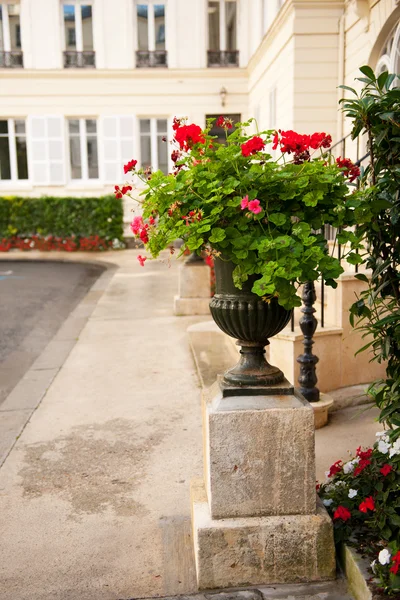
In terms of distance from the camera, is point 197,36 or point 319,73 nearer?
point 319,73

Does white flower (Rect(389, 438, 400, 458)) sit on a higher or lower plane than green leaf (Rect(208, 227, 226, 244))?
lower

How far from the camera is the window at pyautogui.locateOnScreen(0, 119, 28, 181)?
1958 centimetres

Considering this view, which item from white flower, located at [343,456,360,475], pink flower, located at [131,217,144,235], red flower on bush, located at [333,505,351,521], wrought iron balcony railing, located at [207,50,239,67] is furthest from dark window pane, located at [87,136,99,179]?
red flower on bush, located at [333,505,351,521]

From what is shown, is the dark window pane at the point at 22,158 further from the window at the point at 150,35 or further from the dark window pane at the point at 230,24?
the dark window pane at the point at 230,24

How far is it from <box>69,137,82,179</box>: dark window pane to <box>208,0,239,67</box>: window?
4669 millimetres

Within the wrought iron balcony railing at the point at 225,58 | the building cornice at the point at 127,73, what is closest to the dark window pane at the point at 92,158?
the building cornice at the point at 127,73

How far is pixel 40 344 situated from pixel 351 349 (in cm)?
411

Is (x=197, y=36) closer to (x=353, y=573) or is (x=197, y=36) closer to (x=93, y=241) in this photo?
(x=93, y=241)

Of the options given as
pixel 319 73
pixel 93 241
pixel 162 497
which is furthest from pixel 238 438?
pixel 93 241

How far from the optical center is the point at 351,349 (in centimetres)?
487

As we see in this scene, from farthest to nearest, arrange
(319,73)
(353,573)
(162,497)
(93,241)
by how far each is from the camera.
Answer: (93,241) → (319,73) → (162,497) → (353,573)

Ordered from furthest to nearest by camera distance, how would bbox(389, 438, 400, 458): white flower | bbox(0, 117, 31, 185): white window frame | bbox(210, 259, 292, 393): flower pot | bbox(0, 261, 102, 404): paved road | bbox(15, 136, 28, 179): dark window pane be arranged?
bbox(15, 136, 28, 179): dark window pane, bbox(0, 117, 31, 185): white window frame, bbox(0, 261, 102, 404): paved road, bbox(389, 438, 400, 458): white flower, bbox(210, 259, 292, 393): flower pot

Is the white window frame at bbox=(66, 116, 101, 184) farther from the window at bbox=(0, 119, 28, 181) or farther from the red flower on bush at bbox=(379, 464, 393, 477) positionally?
the red flower on bush at bbox=(379, 464, 393, 477)

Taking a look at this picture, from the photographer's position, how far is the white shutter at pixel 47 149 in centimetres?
1909
